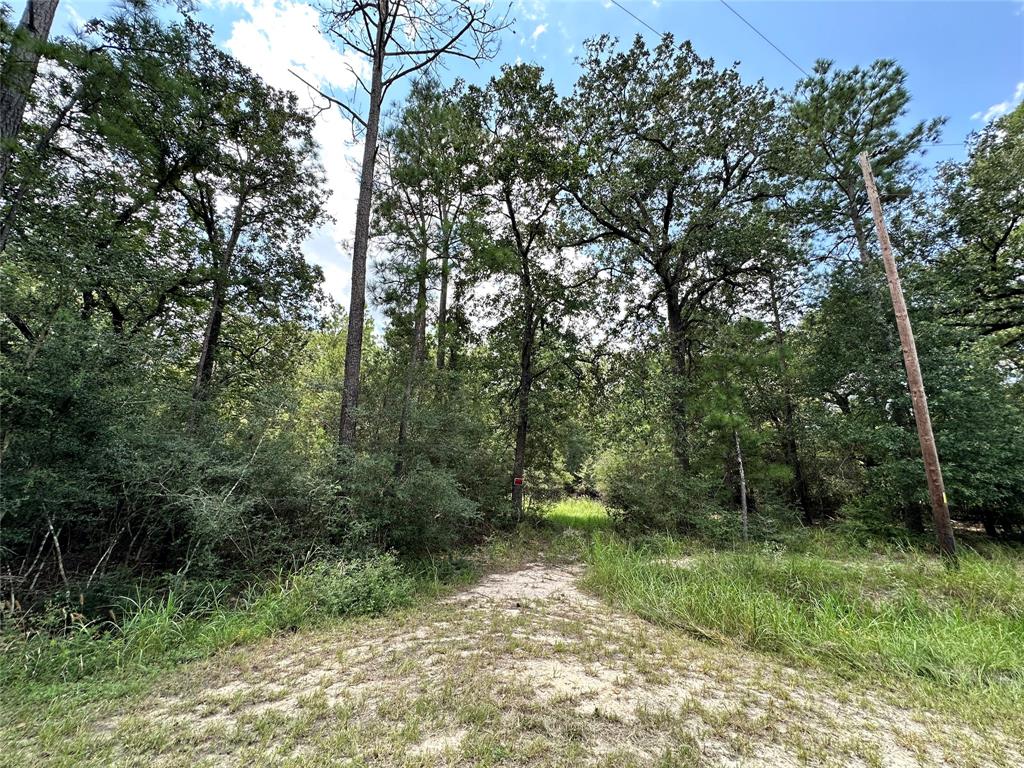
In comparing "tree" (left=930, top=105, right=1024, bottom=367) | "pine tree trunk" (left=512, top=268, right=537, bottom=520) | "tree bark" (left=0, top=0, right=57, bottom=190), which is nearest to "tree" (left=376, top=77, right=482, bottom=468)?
"pine tree trunk" (left=512, top=268, right=537, bottom=520)

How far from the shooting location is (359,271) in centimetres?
663

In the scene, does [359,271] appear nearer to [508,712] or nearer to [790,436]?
[508,712]

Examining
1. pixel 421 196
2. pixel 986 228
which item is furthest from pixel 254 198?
pixel 986 228

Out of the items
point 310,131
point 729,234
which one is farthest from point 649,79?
point 310,131

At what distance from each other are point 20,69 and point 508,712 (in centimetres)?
748

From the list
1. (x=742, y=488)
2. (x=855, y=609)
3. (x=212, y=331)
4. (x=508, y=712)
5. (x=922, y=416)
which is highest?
(x=212, y=331)

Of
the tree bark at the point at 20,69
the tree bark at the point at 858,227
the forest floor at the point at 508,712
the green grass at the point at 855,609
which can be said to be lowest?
the green grass at the point at 855,609

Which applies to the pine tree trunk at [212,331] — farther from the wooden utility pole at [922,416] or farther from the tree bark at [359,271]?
the wooden utility pole at [922,416]

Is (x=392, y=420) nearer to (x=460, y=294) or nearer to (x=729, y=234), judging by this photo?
(x=460, y=294)

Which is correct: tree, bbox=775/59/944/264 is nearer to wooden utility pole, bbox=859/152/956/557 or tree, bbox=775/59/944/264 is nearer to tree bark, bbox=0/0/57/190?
wooden utility pole, bbox=859/152/956/557

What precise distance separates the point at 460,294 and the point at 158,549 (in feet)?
28.1

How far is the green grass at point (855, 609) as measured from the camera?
3.02 meters

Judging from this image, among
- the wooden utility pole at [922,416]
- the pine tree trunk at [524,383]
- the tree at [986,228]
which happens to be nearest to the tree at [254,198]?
the pine tree trunk at [524,383]

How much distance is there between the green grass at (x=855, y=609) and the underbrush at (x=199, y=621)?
3.23 m
